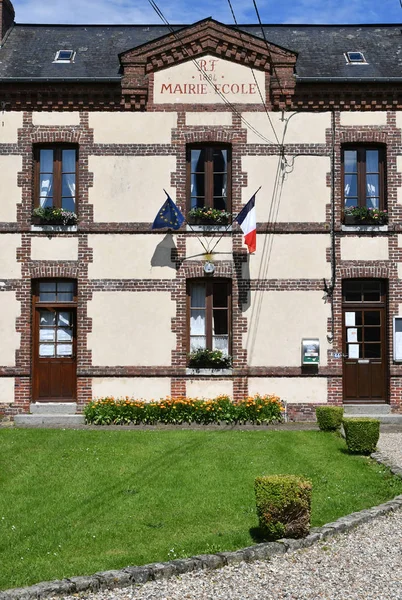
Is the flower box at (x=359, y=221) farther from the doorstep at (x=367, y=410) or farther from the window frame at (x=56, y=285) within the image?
the window frame at (x=56, y=285)

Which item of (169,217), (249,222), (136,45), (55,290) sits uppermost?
(136,45)

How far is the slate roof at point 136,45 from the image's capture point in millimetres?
16641

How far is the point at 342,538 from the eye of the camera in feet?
24.8

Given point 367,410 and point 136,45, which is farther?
point 136,45

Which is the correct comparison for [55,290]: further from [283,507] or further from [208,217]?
[283,507]

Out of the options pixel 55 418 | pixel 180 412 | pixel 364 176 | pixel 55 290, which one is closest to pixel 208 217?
pixel 364 176

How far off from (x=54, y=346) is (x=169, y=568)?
34.6 ft

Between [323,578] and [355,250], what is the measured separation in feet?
34.8

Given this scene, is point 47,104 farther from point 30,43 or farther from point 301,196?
point 301,196

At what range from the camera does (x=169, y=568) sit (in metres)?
6.41

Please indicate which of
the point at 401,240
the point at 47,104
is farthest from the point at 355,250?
the point at 47,104

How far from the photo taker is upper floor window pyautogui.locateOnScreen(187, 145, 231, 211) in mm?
16391

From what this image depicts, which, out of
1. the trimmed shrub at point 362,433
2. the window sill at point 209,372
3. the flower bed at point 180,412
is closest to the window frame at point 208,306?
the window sill at point 209,372

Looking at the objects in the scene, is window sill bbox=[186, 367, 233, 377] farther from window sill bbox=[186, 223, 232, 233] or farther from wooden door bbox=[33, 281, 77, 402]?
window sill bbox=[186, 223, 232, 233]
